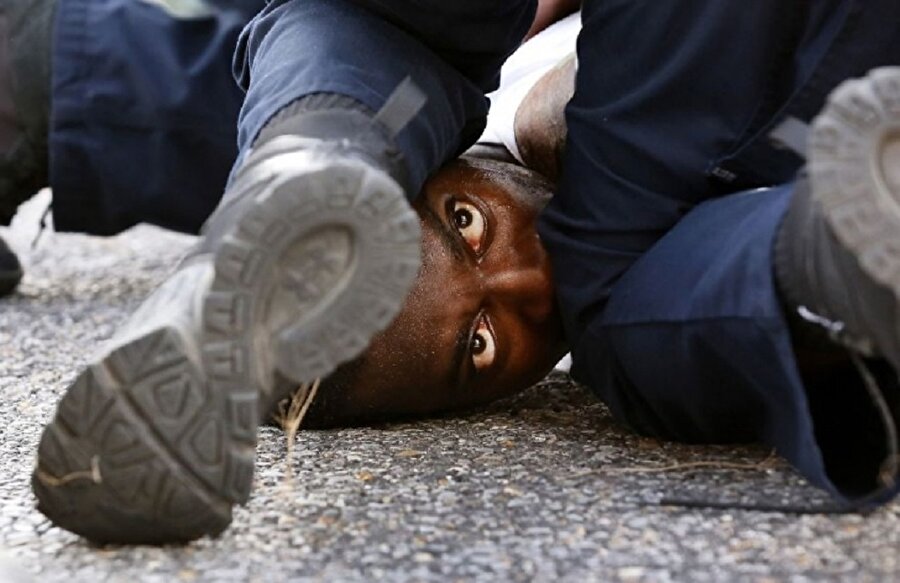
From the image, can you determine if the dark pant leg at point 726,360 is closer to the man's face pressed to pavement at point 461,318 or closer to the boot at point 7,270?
the man's face pressed to pavement at point 461,318

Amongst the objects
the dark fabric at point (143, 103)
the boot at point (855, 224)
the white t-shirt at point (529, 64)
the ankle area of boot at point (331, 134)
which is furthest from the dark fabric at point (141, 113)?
the boot at point (855, 224)

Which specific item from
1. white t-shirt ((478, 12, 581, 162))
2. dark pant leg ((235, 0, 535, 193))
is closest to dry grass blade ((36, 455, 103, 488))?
dark pant leg ((235, 0, 535, 193))

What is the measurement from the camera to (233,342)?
0.81 m

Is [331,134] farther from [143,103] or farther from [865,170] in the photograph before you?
[143,103]

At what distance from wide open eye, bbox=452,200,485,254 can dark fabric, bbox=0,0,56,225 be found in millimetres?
812

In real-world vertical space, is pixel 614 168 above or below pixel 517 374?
above

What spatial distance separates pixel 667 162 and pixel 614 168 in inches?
2.0

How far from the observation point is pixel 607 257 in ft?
3.75

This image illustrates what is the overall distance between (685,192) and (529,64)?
1.71 ft

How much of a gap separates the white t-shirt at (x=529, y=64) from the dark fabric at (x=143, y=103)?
1.15ft

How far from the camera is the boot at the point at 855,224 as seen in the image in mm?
750

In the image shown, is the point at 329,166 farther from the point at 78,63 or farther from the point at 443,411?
the point at 78,63

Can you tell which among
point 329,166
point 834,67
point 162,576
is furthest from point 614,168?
point 162,576

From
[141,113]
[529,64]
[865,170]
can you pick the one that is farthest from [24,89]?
[865,170]
